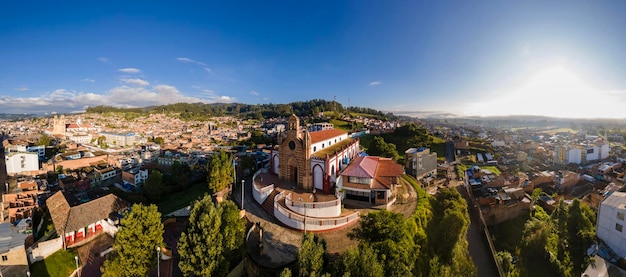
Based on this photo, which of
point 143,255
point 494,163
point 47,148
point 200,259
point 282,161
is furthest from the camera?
point 47,148

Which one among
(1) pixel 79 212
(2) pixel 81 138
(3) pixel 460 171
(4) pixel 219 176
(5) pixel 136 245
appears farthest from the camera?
(2) pixel 81 138

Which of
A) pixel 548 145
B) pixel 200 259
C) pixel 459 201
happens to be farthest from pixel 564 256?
pixel 548 145

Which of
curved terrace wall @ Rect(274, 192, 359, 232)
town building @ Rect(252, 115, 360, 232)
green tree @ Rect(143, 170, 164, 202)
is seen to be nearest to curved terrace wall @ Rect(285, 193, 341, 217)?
town building @ Rect(252, 115, 360, 232)

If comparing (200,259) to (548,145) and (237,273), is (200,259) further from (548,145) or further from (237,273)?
(548,145)

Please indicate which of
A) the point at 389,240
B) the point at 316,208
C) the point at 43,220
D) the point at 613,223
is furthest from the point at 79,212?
the point at 613,223

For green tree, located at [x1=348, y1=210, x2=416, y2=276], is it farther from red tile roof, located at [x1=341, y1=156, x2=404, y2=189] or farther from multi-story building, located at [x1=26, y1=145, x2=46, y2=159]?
multi-story building, located at [x1=26, y1=145, x2=46, y2=159]

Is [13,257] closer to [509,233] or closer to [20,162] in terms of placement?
[509,233]
